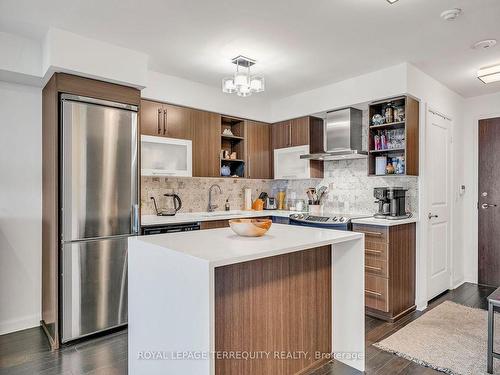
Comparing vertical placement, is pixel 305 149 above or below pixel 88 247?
above

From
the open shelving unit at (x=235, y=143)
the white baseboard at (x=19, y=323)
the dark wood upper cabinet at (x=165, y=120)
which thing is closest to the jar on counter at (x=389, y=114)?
the open shelving unit at (x=235, y=143)

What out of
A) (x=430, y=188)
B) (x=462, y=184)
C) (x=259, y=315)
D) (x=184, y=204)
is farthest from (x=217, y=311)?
(x=462, y=184)

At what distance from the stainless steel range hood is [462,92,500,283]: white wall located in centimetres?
168

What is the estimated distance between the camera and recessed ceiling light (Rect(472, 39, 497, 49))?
2.78 metres

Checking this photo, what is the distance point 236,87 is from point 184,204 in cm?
185

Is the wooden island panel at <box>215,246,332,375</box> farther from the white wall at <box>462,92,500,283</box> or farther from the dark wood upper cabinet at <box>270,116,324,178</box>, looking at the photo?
the white wall at <box>462,92,500,283</box>

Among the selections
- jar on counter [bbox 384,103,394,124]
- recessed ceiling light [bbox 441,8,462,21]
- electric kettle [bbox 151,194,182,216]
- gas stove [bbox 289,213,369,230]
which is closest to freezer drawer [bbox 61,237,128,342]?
electric kettle [bbox 151,194,182,216]

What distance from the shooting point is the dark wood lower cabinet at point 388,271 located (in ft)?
10.3

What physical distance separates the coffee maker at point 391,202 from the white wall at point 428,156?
19cm

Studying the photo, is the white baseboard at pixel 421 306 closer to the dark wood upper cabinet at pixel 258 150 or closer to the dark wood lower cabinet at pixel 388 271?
the dark wood lower cabinet at pixel 388 271

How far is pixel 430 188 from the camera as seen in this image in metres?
3.63

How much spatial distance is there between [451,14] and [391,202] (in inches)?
70.9

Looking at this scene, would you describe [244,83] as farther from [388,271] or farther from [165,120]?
[388,271]

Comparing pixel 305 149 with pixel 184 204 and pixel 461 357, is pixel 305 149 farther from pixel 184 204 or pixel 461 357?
pixel 461 357
